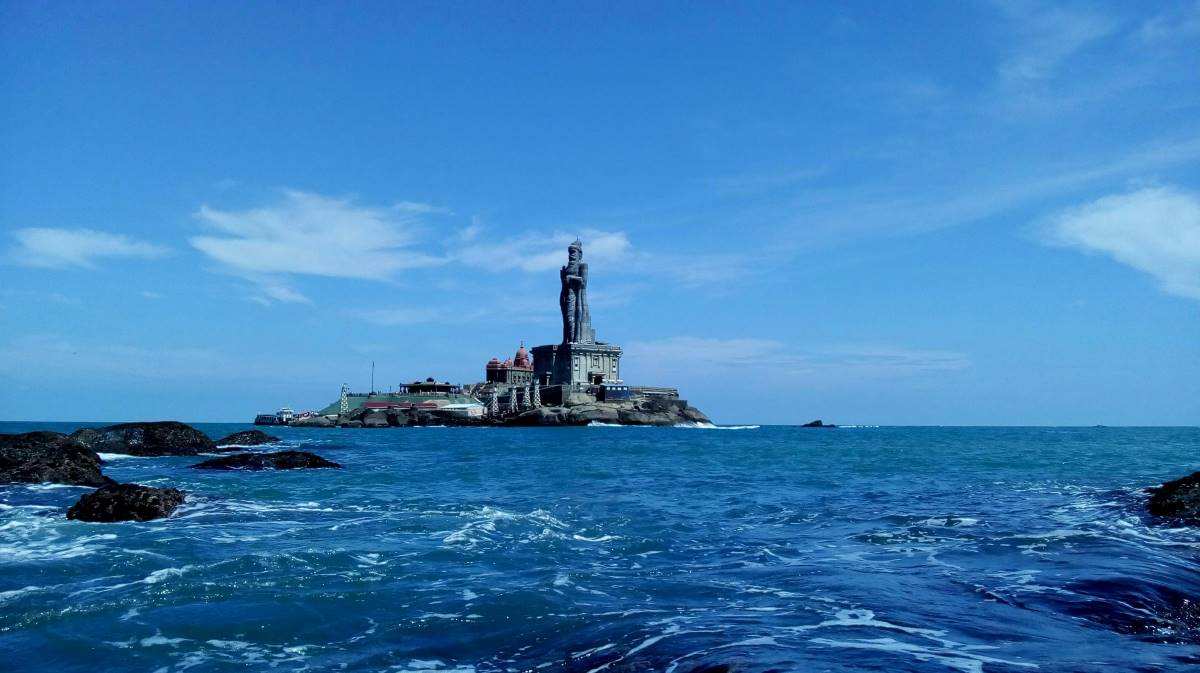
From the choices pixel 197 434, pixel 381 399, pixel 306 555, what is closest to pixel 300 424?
pixel 381 399

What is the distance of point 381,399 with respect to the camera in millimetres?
162875

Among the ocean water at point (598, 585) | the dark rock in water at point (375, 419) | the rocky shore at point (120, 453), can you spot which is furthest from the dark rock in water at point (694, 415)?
the ocean water at point (598, 585)

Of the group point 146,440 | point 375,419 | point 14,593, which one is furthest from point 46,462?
point 375,419

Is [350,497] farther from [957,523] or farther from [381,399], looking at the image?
[381,399]

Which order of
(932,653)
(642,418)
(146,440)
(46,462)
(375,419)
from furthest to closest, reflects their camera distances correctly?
(642,418)
(375,419)
(146,440)
(46,462)
(932,653)

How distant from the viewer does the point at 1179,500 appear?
22219mm

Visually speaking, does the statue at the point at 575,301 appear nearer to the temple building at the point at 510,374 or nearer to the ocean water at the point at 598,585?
the temple building at the point at 510,374

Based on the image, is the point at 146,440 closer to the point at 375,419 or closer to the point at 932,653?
the point at 932,653

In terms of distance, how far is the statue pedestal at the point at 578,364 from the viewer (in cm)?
17362

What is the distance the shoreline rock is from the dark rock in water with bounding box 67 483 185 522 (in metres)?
27.1

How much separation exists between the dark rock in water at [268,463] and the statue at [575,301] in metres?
136

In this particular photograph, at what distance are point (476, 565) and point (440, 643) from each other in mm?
5339

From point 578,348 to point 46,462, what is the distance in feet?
473

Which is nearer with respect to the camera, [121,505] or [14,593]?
[14,593]
